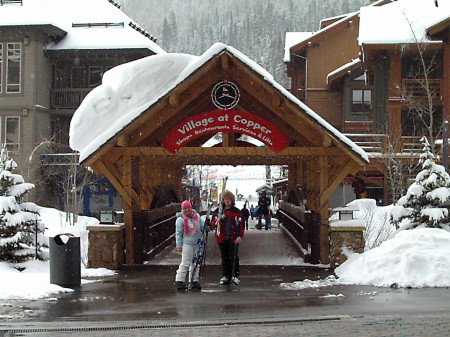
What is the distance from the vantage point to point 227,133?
1678 centimetres

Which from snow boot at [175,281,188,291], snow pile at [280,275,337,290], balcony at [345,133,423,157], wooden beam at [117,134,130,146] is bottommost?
snow pile at [280,275,337,290]

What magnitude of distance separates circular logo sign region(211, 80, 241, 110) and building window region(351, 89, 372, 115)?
81.6 ft

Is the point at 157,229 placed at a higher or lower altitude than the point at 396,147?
lower

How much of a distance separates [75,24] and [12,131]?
290 inches

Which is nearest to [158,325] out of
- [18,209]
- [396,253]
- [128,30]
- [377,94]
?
[396,253]

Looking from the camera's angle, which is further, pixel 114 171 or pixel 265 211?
pixel 265 211

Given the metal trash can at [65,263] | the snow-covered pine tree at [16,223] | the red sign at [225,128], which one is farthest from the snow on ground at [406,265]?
the snow-covered pine tree at [16,223]

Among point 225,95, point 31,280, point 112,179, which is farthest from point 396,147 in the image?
point 31,280

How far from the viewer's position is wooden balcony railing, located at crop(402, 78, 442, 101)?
107 feet

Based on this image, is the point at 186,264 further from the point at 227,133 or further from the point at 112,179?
the point at 227,133

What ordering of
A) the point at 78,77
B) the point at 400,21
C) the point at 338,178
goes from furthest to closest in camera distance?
the point at 78,77
the point at 400,21
the point at 338,178

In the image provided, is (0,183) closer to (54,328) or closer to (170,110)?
(170,110)

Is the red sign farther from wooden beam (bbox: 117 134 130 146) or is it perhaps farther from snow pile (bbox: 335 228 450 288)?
snow pile (bbox: 335 228 450 288)

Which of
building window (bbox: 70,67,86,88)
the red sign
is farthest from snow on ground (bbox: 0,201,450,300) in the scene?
building window (bbox: 70,67,86,88)
